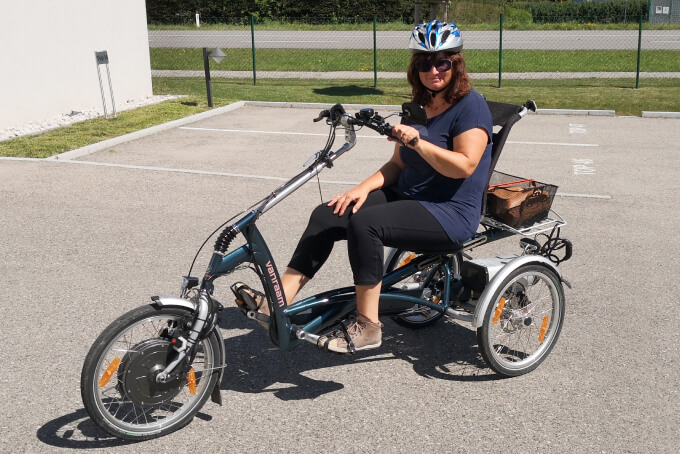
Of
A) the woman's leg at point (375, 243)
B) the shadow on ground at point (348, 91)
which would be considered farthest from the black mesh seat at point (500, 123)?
the shadow on ground at point (348, 91)

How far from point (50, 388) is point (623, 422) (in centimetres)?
283

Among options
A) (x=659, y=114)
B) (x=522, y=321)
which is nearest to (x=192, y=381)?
(x=522, y=321)

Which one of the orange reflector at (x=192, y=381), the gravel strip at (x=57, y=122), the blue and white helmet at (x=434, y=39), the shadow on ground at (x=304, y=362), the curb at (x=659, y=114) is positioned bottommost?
the shadow on ground at (x=304, y=362)

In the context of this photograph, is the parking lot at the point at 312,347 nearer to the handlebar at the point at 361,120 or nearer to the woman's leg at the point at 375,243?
the woman's leg at the point at 375,243

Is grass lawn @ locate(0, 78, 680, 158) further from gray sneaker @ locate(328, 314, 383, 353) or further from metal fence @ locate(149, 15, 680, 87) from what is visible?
gray sneaker @ locate(328, 314, 383, 353)

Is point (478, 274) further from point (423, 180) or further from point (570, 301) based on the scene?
point (570, 301)

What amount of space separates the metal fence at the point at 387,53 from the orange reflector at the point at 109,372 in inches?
541

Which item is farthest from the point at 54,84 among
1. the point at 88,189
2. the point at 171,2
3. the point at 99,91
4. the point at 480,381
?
the point at 171,2

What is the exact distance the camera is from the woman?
3803 mm

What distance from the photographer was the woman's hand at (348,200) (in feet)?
13.3

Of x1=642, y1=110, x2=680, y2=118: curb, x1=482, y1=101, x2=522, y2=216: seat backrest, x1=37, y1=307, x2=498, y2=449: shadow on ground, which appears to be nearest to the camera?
x1=37, y1=307, x2=498, y2=449: shadow on ground

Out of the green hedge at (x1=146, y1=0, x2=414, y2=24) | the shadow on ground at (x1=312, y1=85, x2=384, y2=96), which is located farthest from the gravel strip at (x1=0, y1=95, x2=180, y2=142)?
the green hedge at (x1=146, y1=0, x2=414, y2=24)

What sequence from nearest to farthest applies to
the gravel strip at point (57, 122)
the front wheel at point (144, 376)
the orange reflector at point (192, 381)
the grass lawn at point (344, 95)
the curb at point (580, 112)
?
the front wheel at point (144, 376), the orange reflector at point (192, 381), the gravel strip at point (57, 122), the grass lawn at point (344, 95), the curb at point (580, 112)

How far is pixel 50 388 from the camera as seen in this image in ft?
13.2
